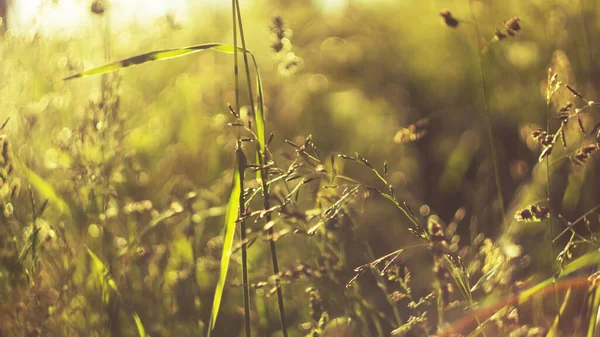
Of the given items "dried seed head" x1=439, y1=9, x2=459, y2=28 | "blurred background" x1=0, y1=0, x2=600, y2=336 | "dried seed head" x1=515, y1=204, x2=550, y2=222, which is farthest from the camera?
"blurred background" x1=0, y1=0, x2=600, y2=336

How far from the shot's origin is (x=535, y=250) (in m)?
1.72

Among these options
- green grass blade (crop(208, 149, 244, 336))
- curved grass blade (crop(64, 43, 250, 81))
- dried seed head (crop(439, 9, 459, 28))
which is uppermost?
dried seed head (crop(439, 9, 459, 28))

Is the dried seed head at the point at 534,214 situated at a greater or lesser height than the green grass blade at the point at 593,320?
greater

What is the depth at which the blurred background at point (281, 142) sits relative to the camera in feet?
4.38

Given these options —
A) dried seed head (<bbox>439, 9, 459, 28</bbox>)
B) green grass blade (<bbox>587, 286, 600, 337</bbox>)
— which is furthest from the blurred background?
green grass blade (<bbox>587, 286, 600, 337</bbox>)

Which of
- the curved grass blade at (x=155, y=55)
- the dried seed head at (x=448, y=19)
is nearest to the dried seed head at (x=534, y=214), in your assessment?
the dried seed head at (x=448, y=19)

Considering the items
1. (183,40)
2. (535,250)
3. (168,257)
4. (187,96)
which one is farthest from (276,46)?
(183,40)

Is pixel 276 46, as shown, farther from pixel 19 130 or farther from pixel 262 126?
pixel 19 130

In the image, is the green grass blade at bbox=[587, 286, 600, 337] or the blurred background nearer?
the green grass blade at bbox=[587, 286, 600, 337]

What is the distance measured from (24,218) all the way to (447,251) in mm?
1020

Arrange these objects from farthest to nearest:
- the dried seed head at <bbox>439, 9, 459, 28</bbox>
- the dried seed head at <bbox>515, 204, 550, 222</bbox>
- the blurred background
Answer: the blurred background
the dried seed head at <bbox>439, 9, 459, 28</bbox>
the dried seed head at <bbox>515, 204, 550, 222</bbox>

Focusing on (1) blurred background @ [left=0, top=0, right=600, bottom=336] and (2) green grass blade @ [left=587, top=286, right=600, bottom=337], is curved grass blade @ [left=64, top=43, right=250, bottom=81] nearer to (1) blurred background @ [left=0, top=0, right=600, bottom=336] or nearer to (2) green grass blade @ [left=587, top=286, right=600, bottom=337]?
(1) blurred background @ [left=0, top=0, right=600, bottom=336]

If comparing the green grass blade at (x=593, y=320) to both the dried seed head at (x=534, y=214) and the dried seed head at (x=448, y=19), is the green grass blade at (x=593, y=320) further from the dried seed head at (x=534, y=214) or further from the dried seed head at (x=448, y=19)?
the dried seed head at (x=448, y=19)

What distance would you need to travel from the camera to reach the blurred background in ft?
4.38
